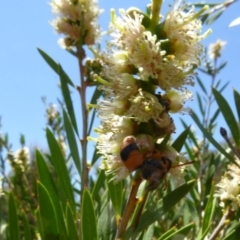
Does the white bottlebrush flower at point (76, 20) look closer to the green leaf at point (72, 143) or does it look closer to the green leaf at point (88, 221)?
the green leaf at point (72, 143)

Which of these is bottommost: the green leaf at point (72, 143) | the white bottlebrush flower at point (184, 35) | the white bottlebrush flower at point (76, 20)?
the white bottlebrush flower at point (184, 35)

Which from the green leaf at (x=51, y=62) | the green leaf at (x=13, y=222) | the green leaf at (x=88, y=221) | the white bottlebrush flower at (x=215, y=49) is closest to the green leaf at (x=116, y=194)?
the green leaf at (x=88, y=221)

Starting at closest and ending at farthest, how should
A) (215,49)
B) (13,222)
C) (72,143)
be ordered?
(13,222), (72,143), (215,49)

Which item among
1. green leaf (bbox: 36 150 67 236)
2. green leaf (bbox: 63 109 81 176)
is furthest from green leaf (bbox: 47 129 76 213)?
green leaf (bbox: 63 109 81 176)

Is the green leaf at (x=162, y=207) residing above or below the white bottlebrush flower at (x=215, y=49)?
below

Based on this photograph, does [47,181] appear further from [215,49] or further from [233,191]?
[215,49]

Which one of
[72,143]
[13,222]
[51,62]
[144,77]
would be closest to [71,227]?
[13,222]

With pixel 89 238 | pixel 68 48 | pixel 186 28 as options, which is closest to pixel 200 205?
pixel 68 48
